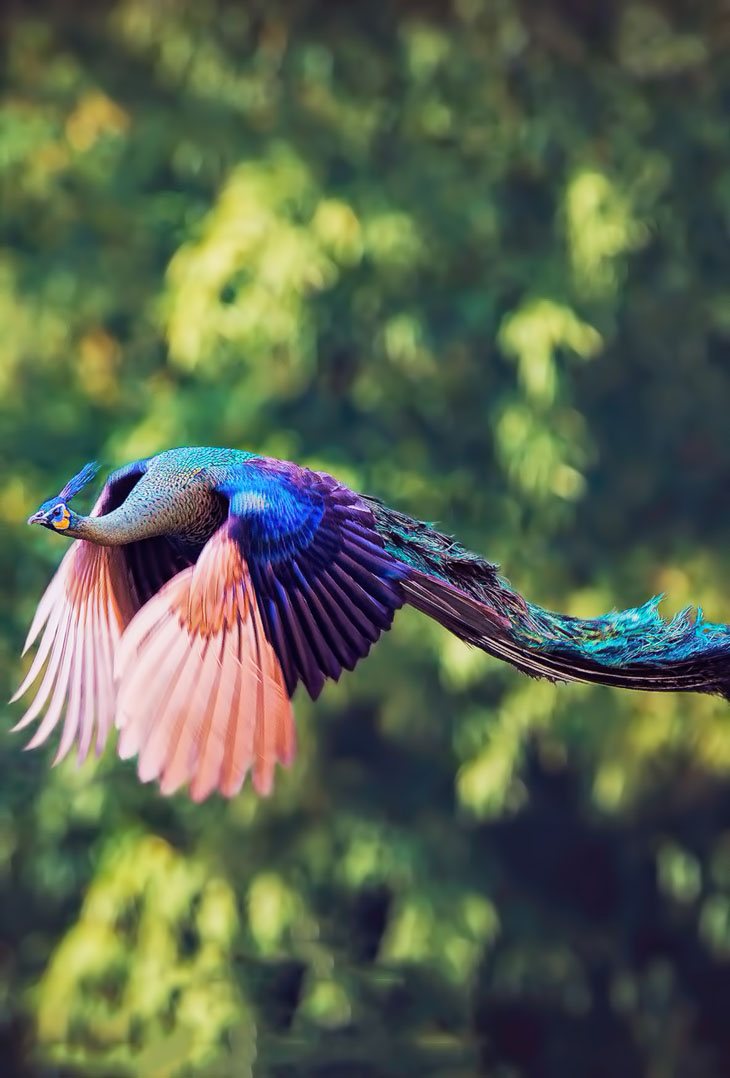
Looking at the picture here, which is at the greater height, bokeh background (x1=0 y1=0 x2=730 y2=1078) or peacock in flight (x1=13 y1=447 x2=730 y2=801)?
bokeh background (x1=0 y1=0 x2=730 y2=1078)

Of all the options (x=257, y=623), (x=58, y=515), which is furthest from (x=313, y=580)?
(x=58, y=515)

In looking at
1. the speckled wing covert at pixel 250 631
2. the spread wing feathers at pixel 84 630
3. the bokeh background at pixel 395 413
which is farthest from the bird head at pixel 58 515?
the bokeh background at pixel 395 413

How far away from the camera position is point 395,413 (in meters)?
7.18

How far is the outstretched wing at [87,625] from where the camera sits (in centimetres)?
299

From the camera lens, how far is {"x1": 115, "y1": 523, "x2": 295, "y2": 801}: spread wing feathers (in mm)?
2465

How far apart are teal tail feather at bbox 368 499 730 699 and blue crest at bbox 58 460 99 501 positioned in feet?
1.65

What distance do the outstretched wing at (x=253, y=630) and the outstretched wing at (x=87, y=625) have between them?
351 millimetres

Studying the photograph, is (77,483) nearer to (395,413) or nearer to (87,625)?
(87,625)

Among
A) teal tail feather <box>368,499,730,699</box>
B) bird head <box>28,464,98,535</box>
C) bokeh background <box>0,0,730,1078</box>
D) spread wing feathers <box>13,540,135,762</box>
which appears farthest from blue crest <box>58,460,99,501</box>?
bokeh background <box>0,0,730,1078</box>

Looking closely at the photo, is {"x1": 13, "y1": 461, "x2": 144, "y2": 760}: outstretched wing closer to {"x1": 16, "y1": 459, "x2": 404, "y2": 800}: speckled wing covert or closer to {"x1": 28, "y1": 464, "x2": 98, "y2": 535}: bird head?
{"x1": 16, "y1": 459, "x2": 404, "y2": 800}: speckled wing covert

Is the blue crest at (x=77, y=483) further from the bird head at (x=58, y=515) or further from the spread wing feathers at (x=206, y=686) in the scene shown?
the spread wing feathers at (x=206, y=686)

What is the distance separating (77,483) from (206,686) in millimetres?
485

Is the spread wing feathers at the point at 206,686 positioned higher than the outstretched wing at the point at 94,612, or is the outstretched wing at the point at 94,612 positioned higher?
the outstretched wing at the point at 94,612

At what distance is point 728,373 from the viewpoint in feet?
25.0
